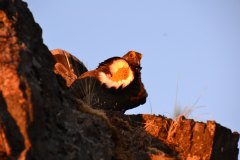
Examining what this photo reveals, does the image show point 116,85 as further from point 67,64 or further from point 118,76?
point 67,64

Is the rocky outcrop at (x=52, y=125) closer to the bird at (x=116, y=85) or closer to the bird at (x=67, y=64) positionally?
the bird at (x=116, y=85)

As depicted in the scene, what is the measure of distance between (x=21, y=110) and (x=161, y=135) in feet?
10.5

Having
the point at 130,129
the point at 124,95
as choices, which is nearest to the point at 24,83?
the point at 130,129

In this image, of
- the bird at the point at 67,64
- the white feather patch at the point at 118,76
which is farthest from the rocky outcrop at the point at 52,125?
the bird at the point at 67,64

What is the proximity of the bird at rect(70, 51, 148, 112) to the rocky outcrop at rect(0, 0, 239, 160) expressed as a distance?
1596 mm

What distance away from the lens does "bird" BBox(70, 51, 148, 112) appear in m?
8.43

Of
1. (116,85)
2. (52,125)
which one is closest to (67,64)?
(116,85)

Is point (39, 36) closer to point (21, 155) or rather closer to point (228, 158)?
point (21, 155)

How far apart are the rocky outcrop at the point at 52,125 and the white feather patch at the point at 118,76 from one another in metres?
1.71

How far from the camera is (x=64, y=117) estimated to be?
493cm

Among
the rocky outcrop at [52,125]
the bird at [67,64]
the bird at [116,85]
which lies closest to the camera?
the rocky outcrop at [52,125]

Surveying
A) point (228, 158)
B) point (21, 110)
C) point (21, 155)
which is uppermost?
point (228, 158)

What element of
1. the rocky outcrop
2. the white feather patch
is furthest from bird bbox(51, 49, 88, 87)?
the rocky outcrop

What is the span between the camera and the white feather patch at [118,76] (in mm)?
8492
